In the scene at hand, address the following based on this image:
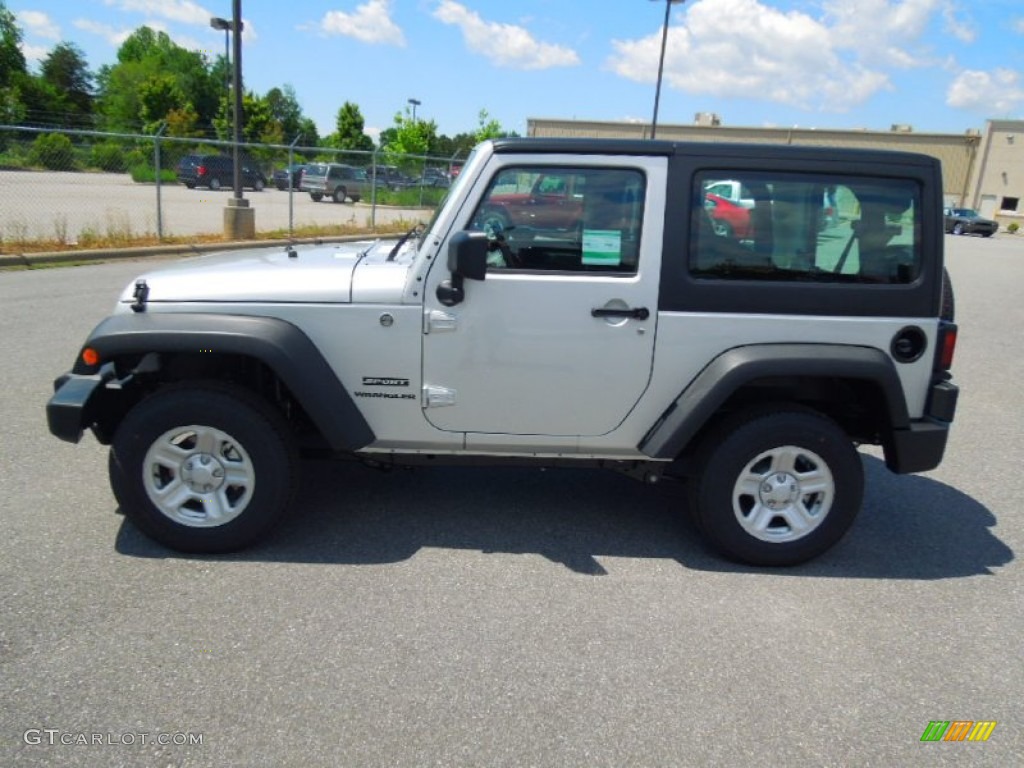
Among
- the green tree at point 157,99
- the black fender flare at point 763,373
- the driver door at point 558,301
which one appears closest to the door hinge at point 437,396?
the driver door at point 558,301

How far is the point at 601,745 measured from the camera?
8.16 feet

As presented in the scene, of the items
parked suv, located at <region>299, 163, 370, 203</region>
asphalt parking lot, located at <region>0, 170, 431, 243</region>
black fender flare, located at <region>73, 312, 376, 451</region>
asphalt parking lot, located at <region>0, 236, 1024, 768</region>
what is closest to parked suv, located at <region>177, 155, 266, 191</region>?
parked suv, located at <region>299, 163, 370, 203</region>

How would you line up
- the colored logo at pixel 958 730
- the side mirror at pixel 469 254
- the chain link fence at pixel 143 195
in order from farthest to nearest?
1. the chain link fence at pixel 143 195
2. the side mirror at pixel 469 254
3. the colored logo at pixel 958 730

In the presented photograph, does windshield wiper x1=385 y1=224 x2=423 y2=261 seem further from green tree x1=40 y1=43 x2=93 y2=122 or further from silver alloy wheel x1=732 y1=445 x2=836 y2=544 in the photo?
green tree x1=40 y1=43 x2=93 y2=122

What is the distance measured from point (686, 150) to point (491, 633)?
90.1 inches

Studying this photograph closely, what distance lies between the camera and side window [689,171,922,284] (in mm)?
3553

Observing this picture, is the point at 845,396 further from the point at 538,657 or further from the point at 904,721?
the point at 538,657

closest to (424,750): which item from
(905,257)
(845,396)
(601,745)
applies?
(601,745)

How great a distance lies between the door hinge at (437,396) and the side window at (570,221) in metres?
0.62

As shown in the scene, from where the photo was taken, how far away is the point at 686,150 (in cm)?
352

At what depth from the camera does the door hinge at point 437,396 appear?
142 inches

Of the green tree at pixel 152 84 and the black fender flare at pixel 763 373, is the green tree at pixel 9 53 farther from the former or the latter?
the black fender flare at pixel 763 373

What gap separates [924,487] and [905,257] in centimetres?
200

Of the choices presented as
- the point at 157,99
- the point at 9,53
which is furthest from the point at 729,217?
the point at 9,53
